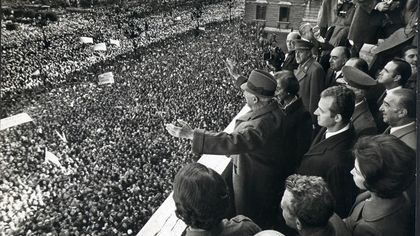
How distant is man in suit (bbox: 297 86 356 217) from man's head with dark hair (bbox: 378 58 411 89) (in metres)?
0.67

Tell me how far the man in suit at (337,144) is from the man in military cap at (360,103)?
1.33 ft

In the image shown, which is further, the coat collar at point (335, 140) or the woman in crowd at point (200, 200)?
the coat collar at point (335, 140)

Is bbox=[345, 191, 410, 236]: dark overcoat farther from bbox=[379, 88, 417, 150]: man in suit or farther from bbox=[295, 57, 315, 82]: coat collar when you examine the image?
bbox=[295, 57, 315, 82]: coat collar

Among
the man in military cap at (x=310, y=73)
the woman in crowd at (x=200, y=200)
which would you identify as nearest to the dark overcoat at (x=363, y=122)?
the man in military cap at (x=310, y=73)

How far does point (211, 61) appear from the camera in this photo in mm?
4020

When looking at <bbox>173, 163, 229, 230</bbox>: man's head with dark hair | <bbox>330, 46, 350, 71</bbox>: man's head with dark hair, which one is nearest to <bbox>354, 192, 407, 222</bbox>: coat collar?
<bbox>173, 163, 229, 230</bbox>: man's head with dark hair

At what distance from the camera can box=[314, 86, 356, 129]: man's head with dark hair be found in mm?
1986

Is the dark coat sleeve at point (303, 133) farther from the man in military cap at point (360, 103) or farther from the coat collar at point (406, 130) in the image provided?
the coat collar at point (406, 130)

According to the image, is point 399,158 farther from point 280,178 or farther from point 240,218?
point 280,178

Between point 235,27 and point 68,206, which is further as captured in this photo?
point 235,27

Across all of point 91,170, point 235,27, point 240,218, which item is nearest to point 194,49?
point 235,27

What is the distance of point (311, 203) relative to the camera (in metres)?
1.28

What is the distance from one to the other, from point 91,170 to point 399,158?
10.2 feet

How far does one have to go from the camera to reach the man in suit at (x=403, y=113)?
77.0 inches
